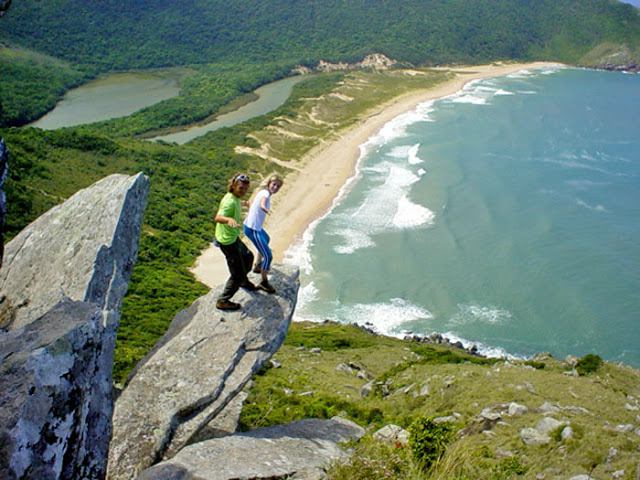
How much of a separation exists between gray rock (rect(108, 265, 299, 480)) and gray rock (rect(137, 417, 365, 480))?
63 centimetres

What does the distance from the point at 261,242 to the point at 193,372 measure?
9.41 ft

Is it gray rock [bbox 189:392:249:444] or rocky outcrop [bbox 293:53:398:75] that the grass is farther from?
rocky outcrop [bbox 293:53:398:75]

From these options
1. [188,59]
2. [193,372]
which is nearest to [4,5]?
[193,372]

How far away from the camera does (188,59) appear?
12062cm

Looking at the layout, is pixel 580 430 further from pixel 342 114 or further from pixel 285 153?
pixel 342 114

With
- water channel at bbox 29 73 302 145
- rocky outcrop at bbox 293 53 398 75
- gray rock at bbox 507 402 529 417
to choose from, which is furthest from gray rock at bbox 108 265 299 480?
rocky outcrop at bbox 293 53 398 75

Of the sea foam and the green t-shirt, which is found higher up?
the green t-shirt

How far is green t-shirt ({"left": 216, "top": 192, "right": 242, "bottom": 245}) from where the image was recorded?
9383mm

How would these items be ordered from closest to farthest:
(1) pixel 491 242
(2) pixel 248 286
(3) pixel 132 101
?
1. (2) pixel 248 286
2. (1) pixel 491 242
3. (3) pixel 132 101

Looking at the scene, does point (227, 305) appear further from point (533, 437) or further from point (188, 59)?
point (188, 59)

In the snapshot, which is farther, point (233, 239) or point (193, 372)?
point (233, 239)

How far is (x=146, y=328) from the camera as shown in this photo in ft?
64.6

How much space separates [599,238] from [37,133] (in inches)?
1785

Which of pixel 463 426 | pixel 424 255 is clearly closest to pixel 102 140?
pixel 424 255
